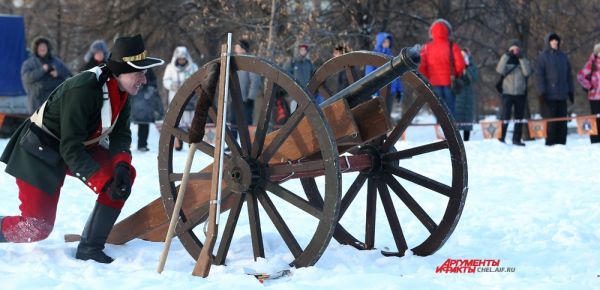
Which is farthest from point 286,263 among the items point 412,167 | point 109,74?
point 412,167

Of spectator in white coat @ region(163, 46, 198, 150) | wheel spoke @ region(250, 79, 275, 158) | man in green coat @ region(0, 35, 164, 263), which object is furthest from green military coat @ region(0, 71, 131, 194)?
spectator in white coat @ region(163, 46, 198, 150)

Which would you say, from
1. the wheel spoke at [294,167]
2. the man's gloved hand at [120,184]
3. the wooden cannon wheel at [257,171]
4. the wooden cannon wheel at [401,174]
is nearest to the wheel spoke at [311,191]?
the wooden cannon wheel at [401,174]

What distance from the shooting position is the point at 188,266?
4.82m

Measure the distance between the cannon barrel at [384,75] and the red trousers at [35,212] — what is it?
53.7 inches

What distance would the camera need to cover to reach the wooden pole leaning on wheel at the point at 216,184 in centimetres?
430

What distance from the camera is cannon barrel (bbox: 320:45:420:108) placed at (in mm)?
4367

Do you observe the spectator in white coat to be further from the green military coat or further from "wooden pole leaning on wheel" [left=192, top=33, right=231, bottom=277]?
"wooden pole leaning on wheel" [left=192, top=33, right=231, bottom=277]

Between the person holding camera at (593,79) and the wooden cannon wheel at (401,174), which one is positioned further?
the person holding camera at (593,79)

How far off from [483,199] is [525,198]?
380 mm

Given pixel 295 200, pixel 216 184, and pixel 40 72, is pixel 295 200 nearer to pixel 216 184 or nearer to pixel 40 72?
pixel 216 184

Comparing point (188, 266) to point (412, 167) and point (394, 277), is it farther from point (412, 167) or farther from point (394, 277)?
point (412, 167)

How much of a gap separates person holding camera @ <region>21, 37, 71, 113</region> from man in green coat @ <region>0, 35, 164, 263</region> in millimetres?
6767

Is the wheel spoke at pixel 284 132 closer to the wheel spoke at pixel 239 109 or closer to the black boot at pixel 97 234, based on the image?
the wheel spoke at pixel 239 109

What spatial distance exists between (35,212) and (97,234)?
0.37 meters
